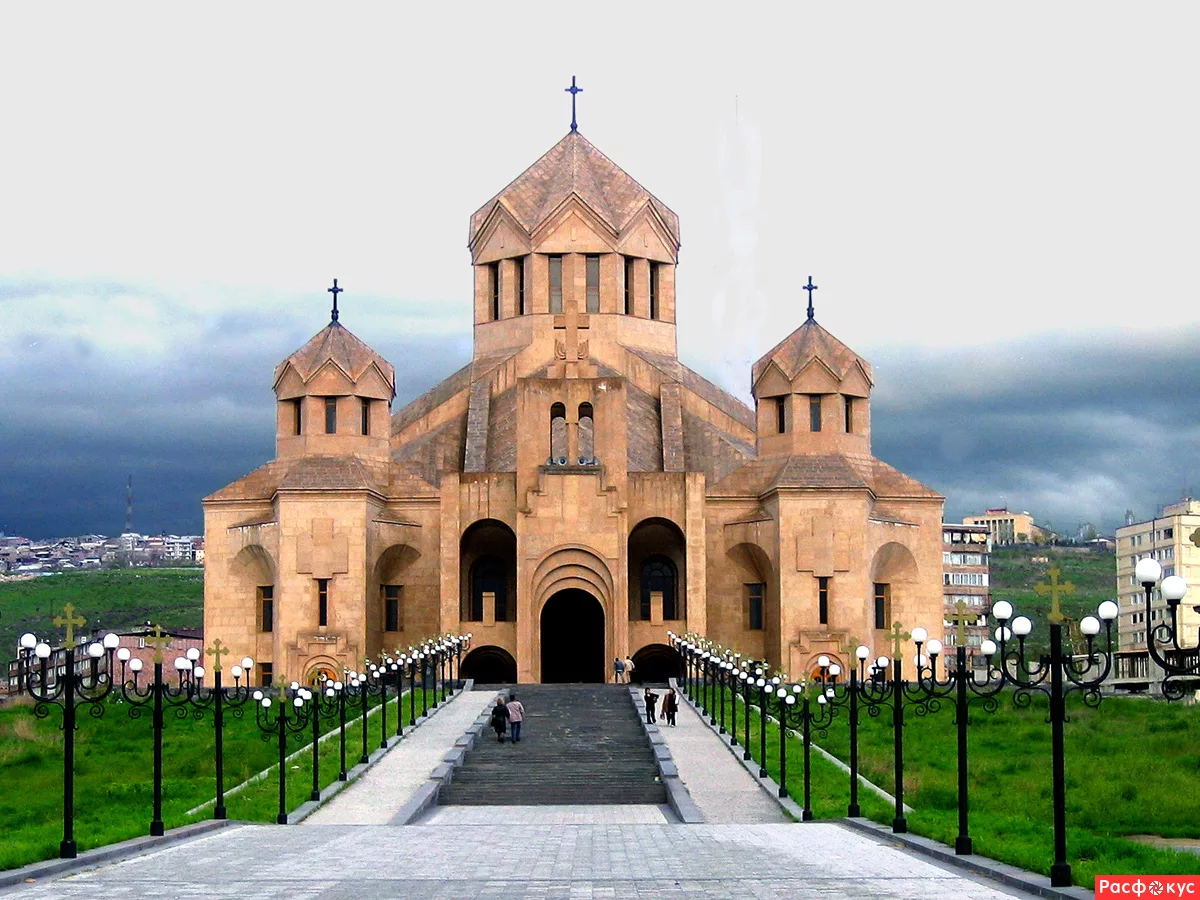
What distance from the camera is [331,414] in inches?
1726

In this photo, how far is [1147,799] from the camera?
20375mm

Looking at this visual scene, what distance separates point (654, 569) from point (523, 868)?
3166 centimetres

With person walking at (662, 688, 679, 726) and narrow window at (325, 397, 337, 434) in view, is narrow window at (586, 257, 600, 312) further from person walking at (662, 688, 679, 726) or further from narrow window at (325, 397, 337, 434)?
person walking at (662, 688, 679, 726)

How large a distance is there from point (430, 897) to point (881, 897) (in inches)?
117

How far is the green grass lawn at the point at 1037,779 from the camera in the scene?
14.7m

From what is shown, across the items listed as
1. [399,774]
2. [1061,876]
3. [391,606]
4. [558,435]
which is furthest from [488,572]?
[1061,876]

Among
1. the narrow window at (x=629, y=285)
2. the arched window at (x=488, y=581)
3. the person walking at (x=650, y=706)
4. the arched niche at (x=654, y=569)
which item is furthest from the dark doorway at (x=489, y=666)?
the person walking at (x=650, y=706)

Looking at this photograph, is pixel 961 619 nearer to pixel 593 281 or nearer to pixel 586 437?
pixel 586 437

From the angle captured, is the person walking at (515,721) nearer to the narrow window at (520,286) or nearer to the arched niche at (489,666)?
the arched niche at (489,666)

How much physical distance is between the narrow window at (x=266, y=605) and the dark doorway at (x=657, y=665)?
885 cm

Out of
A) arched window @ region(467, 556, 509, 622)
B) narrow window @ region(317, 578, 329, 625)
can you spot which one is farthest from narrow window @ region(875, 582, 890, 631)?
narrow window @ region(317, 578, 329, 625)

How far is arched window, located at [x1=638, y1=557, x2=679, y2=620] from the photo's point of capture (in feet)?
150

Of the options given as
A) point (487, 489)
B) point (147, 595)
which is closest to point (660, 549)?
point (487, 489)

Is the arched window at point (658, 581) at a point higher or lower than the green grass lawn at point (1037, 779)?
higher
